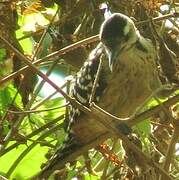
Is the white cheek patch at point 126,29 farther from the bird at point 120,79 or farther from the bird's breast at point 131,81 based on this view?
the bird's breast at point 131,81

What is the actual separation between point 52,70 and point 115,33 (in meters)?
0.36

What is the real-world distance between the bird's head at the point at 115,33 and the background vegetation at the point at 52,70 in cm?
5

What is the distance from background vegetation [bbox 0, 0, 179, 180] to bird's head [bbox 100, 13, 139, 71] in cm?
5

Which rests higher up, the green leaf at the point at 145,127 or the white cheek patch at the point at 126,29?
the white cheek patch at the point at 126,29

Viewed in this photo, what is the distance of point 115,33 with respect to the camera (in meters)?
2.72

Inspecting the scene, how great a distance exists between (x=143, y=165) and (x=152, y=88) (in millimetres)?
467

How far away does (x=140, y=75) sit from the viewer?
117 inches

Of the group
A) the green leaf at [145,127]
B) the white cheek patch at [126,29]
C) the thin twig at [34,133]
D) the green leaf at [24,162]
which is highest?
the white cheek patch at [126,29]

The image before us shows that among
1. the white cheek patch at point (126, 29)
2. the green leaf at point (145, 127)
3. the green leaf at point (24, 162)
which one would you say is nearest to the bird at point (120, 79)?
the white cheek patch at point (126, 29)

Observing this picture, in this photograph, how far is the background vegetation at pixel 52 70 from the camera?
2514 millimetres

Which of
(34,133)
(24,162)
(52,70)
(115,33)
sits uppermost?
(115,33)

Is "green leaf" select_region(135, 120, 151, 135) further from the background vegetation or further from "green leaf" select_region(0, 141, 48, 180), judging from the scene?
"green leaf" select_region(0, 141, 48, 180)

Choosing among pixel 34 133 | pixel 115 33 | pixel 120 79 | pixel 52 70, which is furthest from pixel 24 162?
pixel 115 33

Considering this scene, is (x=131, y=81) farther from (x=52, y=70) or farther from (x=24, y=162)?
(x=24, y=162)
